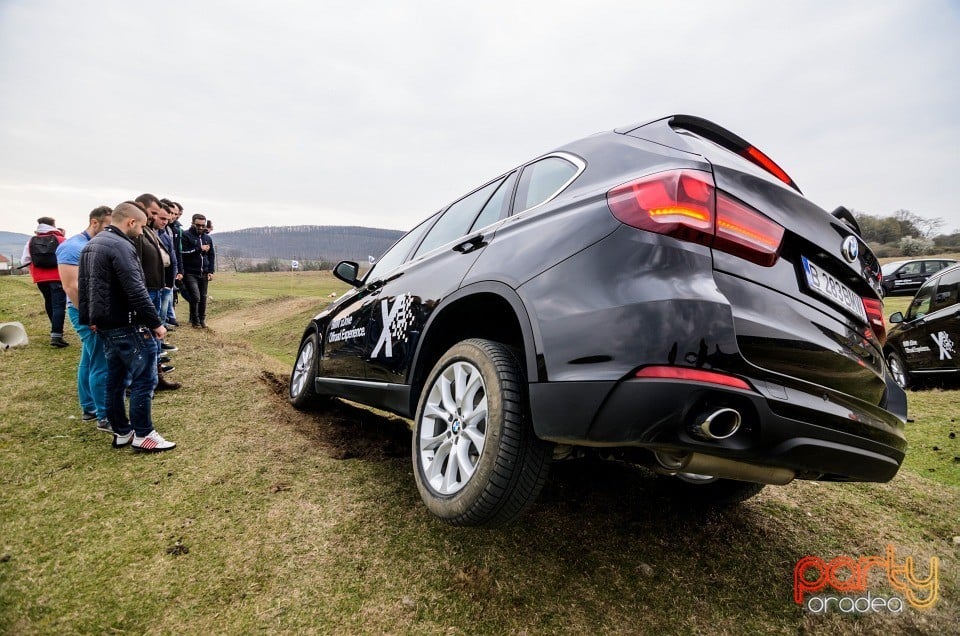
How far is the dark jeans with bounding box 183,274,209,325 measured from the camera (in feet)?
27.1

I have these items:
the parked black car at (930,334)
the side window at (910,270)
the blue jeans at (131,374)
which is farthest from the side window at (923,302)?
the side window at (910,270)

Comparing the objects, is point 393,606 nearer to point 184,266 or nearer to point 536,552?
point 536,552

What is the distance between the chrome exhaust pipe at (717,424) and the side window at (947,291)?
6.39 meters

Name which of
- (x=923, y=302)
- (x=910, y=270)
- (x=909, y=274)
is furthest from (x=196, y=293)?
(x=910, y=270)

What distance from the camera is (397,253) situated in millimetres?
3639

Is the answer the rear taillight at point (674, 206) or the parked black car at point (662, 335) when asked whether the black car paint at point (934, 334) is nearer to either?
the parked black car at point (662, 335)

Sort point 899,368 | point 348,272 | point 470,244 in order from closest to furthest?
point 470,244 → point 348,272 → point 899,368

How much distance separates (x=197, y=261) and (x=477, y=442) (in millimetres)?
8171

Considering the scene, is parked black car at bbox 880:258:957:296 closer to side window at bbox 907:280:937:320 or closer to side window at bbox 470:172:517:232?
side window at bbox 907:280:937:320

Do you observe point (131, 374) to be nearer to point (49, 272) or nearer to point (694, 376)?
point (694, 376)

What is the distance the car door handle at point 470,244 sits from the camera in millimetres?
2250

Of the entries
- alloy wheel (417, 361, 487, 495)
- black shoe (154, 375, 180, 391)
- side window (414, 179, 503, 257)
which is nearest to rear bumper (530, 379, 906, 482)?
alloy wheel (417, 361, 487, 495)

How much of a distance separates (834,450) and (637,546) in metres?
0.96

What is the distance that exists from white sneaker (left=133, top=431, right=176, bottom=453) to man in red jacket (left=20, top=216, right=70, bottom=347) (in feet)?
14.5
